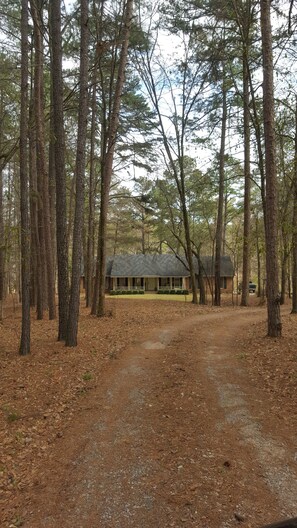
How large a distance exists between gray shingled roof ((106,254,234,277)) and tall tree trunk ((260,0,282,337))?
26.4 m

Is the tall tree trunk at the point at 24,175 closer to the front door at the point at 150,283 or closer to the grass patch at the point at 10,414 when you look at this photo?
the grass patch at the point at 10,414

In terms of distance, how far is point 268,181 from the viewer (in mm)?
9102

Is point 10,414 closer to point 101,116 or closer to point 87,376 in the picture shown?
point 87,376

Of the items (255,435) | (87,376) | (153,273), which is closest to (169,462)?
(255,435)

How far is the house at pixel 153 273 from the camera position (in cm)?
3675

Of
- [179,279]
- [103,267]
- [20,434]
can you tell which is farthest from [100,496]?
[179,279]

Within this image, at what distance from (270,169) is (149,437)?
7.22 metres

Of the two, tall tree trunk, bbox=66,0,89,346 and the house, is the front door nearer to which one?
the house

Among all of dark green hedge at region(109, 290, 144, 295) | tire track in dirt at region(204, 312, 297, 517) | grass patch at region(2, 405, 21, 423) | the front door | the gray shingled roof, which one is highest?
the gray shingled roof

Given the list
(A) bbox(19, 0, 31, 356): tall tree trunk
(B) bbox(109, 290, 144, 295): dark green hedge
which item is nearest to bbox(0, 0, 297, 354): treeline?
(A) bbox(19, 0, 31, 356): tall tree trunk

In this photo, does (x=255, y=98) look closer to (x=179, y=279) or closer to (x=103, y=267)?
(x=103, y=267)

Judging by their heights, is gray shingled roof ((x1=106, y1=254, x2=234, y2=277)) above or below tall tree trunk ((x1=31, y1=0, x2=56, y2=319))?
below

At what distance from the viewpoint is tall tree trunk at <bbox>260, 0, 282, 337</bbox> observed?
8820 mm

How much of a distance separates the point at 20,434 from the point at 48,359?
342 centimetres
